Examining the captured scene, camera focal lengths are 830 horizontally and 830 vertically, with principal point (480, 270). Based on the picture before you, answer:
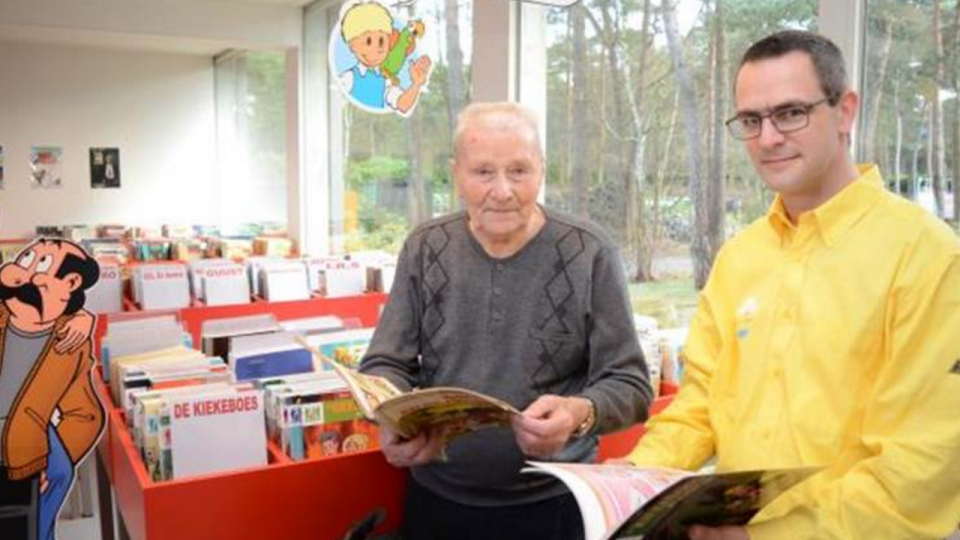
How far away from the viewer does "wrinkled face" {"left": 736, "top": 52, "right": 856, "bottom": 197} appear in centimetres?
119

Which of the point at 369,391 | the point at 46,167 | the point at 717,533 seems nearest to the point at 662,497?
the point at 717,533

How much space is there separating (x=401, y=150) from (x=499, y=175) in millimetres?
3675

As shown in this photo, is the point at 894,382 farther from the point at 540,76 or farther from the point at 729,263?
the point at 540,76

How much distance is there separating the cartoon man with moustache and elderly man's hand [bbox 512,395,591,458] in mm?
1265

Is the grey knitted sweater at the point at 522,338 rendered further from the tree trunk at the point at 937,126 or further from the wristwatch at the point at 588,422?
the tree trunk at the point at 937,126

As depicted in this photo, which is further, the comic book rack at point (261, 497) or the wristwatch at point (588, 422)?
the comic book rack at point (261, 497)

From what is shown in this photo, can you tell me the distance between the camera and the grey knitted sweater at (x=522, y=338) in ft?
5.56

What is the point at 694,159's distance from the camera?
123 inches

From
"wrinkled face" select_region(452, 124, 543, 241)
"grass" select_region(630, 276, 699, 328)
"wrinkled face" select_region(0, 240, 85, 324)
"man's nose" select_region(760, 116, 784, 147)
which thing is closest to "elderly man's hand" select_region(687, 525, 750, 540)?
"man's nose" select_region(760, 116, 784, 147)

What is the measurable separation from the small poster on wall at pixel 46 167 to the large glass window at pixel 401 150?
103 inches

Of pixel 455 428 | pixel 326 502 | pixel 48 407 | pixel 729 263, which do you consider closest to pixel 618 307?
pixel 729 263

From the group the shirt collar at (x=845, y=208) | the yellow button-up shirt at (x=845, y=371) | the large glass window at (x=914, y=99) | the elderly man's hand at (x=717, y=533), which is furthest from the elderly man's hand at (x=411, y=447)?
the large glass window at (x=914, y=99)

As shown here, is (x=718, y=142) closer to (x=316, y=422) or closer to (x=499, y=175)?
(x=499, y=175)

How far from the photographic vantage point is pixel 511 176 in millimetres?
1673
